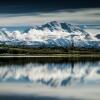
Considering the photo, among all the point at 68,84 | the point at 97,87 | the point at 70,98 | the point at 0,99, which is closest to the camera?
the point at 0,99

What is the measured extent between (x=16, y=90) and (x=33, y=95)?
3034 mm

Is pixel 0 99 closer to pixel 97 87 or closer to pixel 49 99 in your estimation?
pixel 49 99

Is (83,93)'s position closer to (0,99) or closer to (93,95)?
(93,95)

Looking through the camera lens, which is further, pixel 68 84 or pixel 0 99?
pixel 68 84

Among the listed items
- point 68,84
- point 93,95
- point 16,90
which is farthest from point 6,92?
point 68,84

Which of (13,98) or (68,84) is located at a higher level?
(13,98)

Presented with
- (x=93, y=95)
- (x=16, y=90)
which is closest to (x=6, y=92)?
(x=16, y=90)

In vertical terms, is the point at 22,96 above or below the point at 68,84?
above

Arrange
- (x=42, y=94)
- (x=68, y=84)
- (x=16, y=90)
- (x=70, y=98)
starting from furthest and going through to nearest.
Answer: (x=68, y=84) → (x=16, y=90) → (x=42, y=94) → (x=70, y=98)

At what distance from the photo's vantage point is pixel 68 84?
3781 cm

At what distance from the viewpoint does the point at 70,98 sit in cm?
2655

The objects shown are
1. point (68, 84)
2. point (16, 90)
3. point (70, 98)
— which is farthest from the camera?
point (68, 84)

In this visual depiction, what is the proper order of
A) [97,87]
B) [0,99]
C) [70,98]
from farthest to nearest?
[97,87]
[70,98]
[0,99]

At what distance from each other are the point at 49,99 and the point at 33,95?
2310mm
